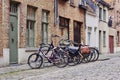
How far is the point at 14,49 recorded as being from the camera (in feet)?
69.3

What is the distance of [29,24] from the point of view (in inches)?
917

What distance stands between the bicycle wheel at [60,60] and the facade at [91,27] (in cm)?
1514

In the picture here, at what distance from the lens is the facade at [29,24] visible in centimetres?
2019

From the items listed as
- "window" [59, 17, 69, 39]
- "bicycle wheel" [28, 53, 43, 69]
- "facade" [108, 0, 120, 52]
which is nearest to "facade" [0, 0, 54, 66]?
"bicycle wheel" [28, 53, 43, 69]

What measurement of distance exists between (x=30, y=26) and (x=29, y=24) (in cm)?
22

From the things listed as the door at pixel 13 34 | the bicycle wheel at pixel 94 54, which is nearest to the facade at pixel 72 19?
the bicycle wheel at pixel 94 54

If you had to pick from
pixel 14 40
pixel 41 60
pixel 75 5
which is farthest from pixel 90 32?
pixel 41 60

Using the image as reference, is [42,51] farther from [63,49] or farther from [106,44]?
[106,44]

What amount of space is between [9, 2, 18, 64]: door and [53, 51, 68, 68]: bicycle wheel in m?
2.35

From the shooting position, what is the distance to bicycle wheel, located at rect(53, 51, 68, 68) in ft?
64.6

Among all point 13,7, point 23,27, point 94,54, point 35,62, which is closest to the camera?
point 35,62

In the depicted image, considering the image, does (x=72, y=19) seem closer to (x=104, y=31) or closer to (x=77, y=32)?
(x=77, y=32)

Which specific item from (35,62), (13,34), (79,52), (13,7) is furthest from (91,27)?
(35,62)

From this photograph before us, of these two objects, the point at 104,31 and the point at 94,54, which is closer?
the point at 94,54
